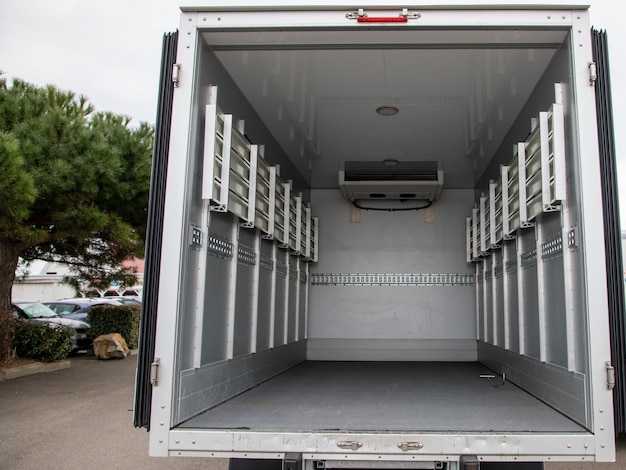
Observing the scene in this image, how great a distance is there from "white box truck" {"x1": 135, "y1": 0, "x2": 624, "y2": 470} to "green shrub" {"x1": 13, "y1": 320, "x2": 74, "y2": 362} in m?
5.46

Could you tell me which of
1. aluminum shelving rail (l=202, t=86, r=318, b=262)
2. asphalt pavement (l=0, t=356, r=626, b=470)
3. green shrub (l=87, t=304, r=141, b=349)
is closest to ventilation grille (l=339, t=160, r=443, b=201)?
aluminum shelving rail (l=202, t=86, r=318, b=262)

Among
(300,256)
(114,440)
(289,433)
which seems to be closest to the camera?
(289,433)

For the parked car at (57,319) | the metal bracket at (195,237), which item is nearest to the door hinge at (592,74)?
the metal bracket at (195,237)

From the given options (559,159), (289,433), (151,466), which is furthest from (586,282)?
(151,466)

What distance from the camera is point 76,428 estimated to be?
5.83m

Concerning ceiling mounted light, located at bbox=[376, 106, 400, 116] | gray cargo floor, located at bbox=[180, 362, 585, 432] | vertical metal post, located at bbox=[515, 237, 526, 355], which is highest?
ceiling mounted light, located at bbox=[376, 106, 400, 116]

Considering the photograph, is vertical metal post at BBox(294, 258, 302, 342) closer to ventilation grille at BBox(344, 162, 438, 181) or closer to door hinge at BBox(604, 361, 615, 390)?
ventilation grille at BBox(344, 162, 438, 181)

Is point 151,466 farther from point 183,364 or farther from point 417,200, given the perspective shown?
point 417,200

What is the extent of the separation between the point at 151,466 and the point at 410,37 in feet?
12.7

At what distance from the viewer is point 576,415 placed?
2771mm

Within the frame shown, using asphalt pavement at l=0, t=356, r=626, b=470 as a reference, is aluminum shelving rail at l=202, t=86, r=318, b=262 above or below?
above

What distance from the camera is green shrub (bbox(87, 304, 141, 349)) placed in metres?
12.2

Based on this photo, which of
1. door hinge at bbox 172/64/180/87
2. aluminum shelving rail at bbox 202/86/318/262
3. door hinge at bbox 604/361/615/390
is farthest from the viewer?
aluminum shelving rail at bbox 202/86/318/262

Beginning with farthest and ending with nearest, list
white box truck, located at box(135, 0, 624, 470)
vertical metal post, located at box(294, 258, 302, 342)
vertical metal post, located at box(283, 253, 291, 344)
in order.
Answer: vertical metal post, located at box(294, 258, 302, 342), vertical metal post, located at box(283, 253, 291, 344), white box truck, located at box(135, 0, 624, 470)
